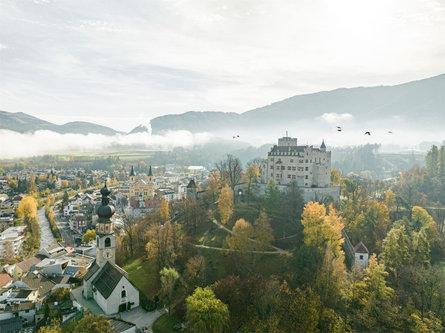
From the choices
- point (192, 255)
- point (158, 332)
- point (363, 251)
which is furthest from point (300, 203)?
point (158, 332)

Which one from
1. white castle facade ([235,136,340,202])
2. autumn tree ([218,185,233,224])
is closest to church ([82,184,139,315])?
autumn tree ([218,185,233,224])

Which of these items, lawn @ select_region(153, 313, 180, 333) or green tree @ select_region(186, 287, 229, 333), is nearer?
green tree @ select_region(186, 287, 229, 333)

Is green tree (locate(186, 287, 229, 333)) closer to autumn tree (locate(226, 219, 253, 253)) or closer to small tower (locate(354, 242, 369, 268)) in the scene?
autumn tree (locate(226, 219, 253, 253))

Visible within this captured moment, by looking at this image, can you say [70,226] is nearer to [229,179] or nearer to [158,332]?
[229,179]

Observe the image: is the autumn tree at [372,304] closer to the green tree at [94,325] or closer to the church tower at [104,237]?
the green tree at [94,325]

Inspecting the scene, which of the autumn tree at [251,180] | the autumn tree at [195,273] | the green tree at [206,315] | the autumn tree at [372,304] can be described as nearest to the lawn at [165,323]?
the green tree at [206,315]

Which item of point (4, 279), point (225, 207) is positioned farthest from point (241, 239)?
point (4, 279)
